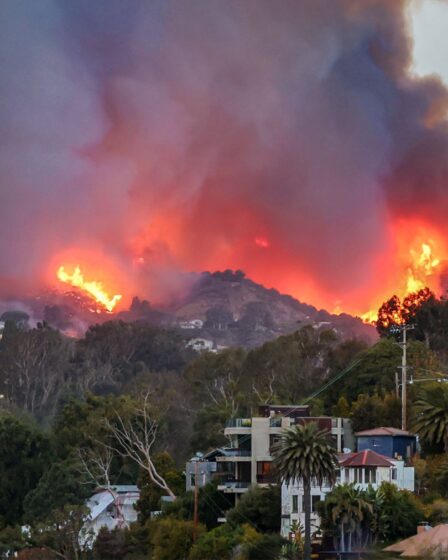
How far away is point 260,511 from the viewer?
302 ft

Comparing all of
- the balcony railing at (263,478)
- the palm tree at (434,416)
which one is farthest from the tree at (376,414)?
the palm tree at (434,416)

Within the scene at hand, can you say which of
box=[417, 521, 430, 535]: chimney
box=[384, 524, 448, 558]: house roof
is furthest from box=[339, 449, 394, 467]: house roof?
box=[384, 524, 448, 558]: house roof

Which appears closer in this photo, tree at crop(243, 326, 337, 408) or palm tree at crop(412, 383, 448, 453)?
palm tree at crop(412, 383, 448, 453)

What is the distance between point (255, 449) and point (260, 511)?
29.7 feet

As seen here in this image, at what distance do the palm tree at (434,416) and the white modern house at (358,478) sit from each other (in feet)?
8.87

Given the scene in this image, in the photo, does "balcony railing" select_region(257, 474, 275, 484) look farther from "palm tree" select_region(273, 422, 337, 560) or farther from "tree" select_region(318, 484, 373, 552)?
"tree" select_region(318, 484, 373, 552)

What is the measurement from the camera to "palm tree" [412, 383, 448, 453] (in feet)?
302

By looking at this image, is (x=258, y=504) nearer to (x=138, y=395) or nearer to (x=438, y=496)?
Result: (x=438, y=496)

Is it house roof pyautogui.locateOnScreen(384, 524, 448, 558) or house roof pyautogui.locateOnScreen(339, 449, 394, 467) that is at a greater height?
house roof pyautogui.locateOnScreen(339, 449, 394, 467)

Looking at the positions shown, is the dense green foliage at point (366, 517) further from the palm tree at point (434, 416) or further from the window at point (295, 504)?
the palm tree at point (434, 416)

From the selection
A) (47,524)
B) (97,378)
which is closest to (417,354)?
(47,524)

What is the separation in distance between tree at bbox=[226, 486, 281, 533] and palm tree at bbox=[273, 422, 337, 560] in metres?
6.36

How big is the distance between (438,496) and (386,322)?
5750 cm

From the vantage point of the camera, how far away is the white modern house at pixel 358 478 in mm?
89812
